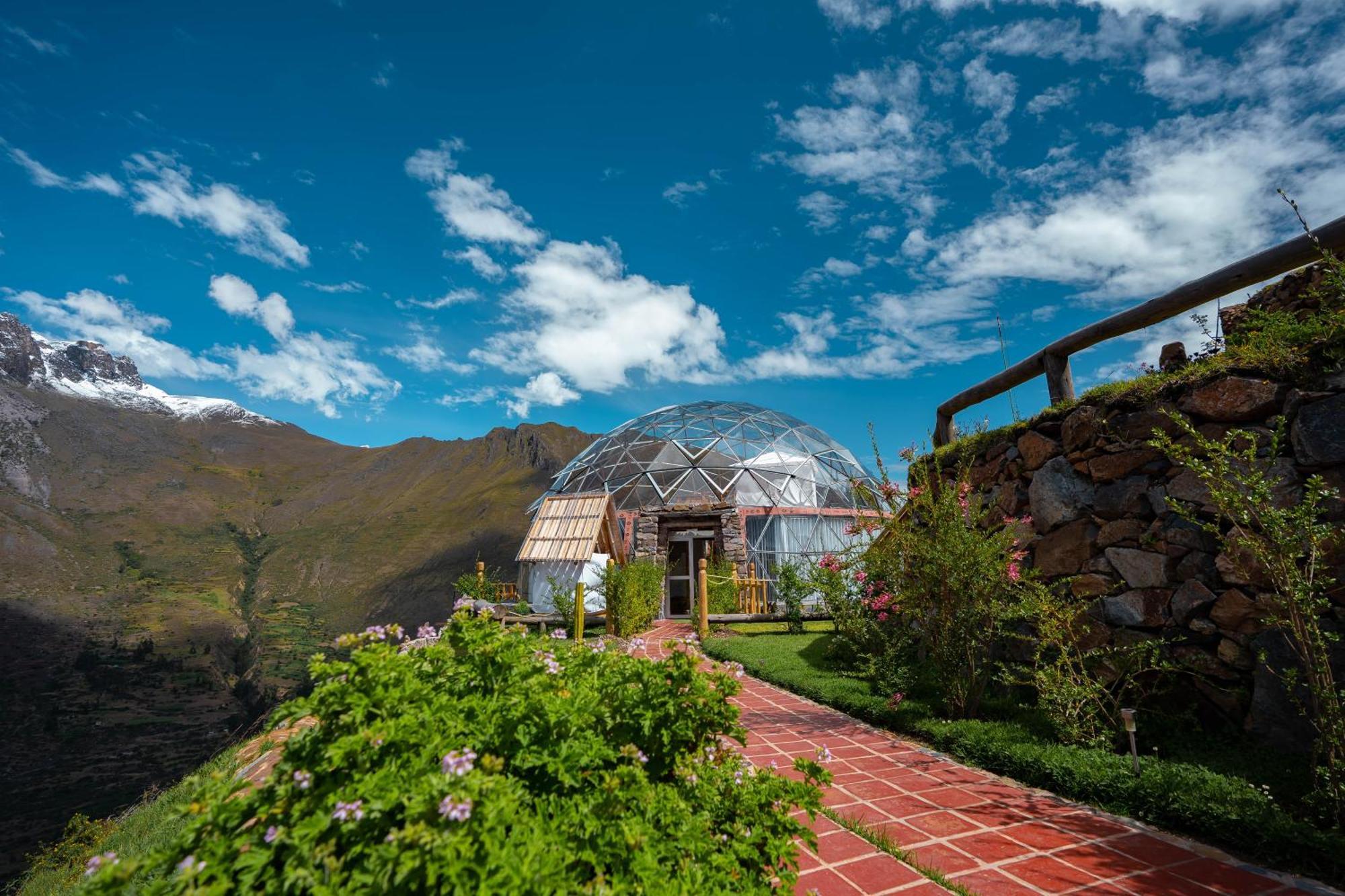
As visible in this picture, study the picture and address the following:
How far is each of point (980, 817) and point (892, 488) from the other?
3.05 meters

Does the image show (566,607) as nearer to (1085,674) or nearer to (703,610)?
(703,610)

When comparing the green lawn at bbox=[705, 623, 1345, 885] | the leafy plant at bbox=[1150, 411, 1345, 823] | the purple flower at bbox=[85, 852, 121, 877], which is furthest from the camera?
the leafy plant at bbox=[1150, 411, 1345, 823]

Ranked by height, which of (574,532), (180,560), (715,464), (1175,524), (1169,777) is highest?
(715,464)

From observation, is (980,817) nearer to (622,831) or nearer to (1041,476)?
(622,831)

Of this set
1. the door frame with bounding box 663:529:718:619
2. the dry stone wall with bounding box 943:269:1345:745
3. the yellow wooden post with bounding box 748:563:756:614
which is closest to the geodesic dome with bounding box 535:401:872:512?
the door frame with bounding box 663:529:718:619

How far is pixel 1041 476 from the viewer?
5.26m

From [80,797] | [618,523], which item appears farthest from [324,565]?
[618,523]

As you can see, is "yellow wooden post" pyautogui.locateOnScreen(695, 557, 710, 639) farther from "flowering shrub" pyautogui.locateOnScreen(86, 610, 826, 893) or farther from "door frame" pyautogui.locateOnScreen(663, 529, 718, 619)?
"flowering shrub" pyautogui.locateOnScreen(86, 610, 826, 893)

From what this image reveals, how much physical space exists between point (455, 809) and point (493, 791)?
0.56 feet

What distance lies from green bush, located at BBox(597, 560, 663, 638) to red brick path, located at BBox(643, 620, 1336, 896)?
689 centimetres

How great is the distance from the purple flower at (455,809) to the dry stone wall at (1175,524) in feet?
15.3

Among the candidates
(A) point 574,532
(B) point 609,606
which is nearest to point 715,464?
(A) point 574,532

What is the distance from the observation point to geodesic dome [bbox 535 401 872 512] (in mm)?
18234

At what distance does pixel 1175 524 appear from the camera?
164 inches
